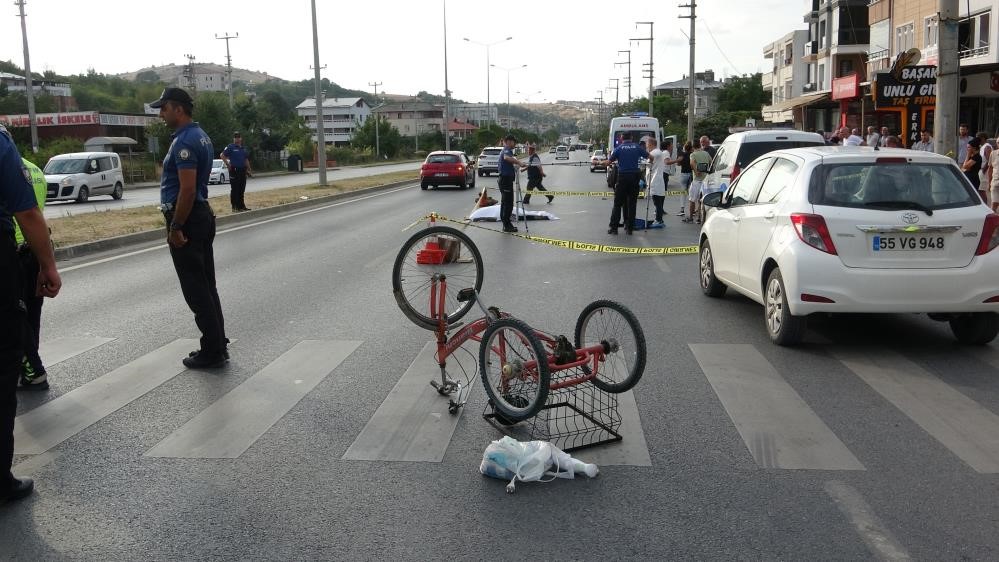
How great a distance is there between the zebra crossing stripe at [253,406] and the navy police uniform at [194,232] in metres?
0.53

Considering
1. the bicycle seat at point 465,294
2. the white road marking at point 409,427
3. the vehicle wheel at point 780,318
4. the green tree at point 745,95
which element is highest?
the green tree at point 745,95

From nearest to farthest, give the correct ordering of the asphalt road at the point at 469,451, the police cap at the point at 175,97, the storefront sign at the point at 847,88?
1. the asphalt road at the point at 469,451
2. the police cap at the point at 175,97
3. the storefront sign at the point at 847,88

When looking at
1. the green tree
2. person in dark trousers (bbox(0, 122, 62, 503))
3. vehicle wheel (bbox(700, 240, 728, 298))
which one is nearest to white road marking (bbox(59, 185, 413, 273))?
vehicle wheel (bbox(700, 240, 728, 298))

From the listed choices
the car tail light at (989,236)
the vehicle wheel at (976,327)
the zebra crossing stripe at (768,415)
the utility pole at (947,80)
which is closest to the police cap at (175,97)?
the zebra crossing stripe at (768,415)

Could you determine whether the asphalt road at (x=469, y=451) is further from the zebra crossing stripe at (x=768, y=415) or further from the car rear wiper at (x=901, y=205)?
the car rear wiper at (x=901, y=205)

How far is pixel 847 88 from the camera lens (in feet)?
133

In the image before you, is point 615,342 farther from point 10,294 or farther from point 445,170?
point 445,170

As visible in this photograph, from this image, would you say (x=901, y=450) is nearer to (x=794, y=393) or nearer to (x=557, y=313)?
(x=794, y=393)

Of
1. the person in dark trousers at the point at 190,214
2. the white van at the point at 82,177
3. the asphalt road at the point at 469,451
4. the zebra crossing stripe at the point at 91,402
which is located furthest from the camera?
the white van at the point at 82,177

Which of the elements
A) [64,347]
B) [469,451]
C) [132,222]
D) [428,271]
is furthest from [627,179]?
[469,451]

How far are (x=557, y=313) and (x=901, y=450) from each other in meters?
4.36

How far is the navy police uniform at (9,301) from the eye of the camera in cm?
453

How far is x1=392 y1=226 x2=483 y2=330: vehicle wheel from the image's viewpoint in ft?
23.1

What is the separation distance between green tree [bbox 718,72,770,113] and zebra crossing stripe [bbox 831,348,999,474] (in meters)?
117
